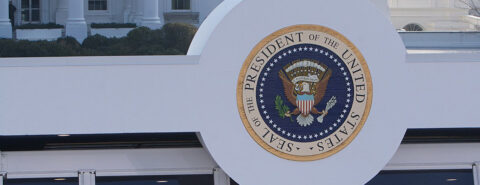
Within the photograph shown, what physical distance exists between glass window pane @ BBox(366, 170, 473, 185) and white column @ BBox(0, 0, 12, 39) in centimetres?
3254

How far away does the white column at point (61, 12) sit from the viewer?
47.0 m

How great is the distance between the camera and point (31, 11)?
1833 inches

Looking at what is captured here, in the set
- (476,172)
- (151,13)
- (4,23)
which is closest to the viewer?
(476,172)

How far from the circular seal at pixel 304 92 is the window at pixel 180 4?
4170cm

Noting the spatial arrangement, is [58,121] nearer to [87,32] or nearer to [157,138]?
[157,138]

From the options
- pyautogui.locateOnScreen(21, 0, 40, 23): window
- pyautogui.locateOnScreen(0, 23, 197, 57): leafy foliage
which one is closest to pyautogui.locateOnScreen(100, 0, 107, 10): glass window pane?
pyautogui.locateOnScreen(21, 0, 40, 23): window

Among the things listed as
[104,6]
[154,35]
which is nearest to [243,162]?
[154,35]

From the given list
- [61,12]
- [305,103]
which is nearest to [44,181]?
[305,103]

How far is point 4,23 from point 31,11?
6.32 metres

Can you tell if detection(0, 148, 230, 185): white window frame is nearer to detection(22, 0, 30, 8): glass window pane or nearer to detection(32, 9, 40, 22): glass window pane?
detection(32, 9, 40, 22): glass window pane

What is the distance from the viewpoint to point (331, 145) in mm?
7766

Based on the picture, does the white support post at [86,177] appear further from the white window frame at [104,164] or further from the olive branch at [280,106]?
the olive branch at [280,106]

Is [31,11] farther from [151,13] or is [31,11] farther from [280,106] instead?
[280,106]

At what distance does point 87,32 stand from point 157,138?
3496 centimetres
